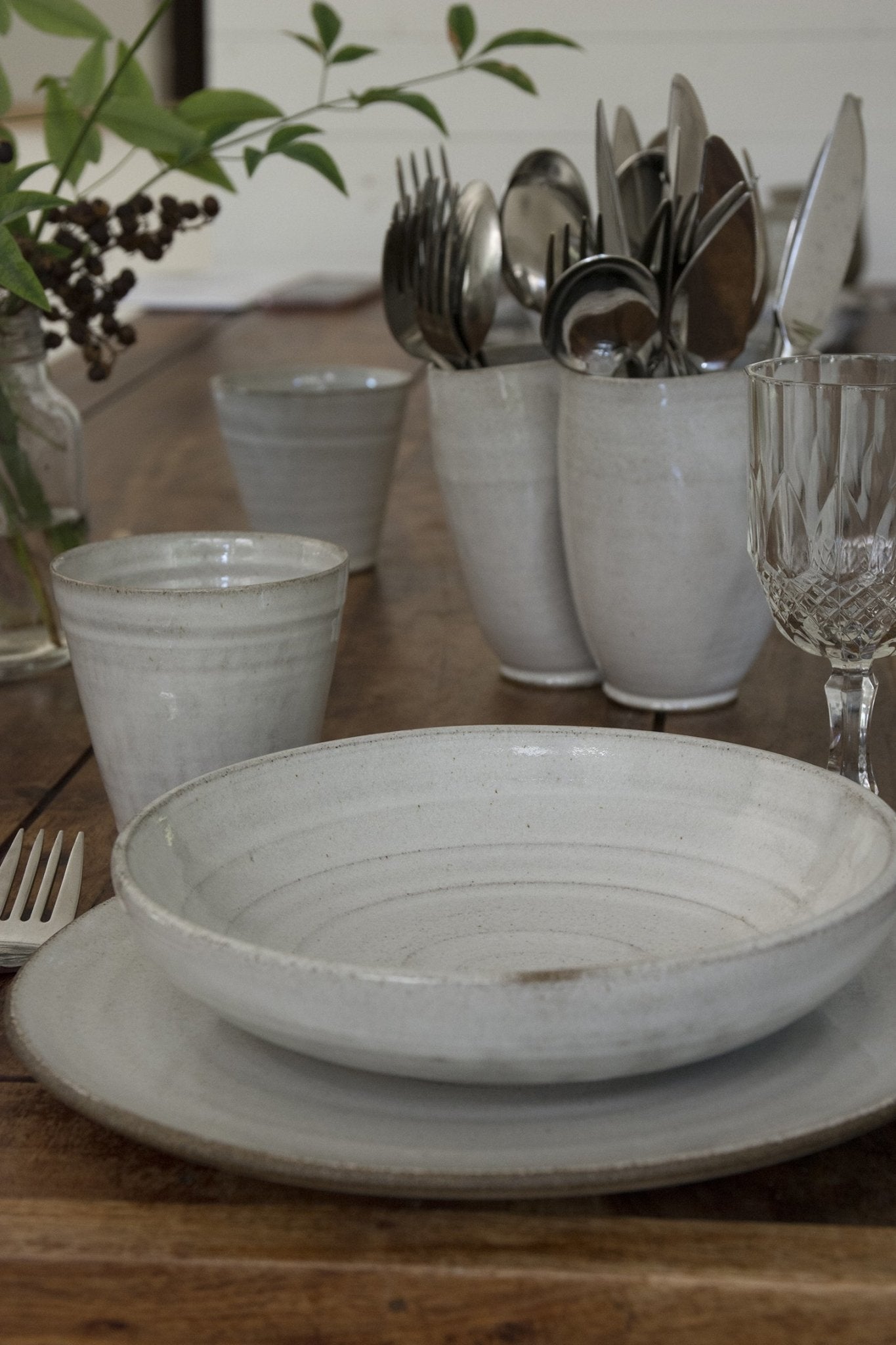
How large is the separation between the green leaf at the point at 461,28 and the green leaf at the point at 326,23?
5cm

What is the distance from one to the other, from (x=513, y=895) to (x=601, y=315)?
261mm

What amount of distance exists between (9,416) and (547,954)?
414mm

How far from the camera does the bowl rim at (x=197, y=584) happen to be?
1.54 ft

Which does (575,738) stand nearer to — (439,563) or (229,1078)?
(229,1078)

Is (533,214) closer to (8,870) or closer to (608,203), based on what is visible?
(608,203)

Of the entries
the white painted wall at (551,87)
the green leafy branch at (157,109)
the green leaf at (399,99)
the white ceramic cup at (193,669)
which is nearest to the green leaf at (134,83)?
the green leafy branch at (157,109)

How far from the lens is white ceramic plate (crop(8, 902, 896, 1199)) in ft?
0.95

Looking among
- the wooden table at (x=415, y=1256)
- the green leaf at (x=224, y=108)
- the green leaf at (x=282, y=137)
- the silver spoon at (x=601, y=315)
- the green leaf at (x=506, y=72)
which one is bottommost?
the wooden table at (x=415, y=1256)

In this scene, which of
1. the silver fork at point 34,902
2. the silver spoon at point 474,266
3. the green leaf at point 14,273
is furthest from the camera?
the silver spoon at point 474,266

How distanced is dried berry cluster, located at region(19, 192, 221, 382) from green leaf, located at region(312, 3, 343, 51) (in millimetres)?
86

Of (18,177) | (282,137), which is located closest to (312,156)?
(282,137)

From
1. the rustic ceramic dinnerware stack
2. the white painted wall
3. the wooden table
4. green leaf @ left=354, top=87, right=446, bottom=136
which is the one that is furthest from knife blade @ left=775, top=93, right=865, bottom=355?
the white painted wall

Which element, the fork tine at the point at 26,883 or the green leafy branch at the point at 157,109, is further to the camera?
the green leafy branch at the point at 157,109

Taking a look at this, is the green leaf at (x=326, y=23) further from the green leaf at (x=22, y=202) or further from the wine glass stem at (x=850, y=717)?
the wine glass stem at (x=850, y=717)
